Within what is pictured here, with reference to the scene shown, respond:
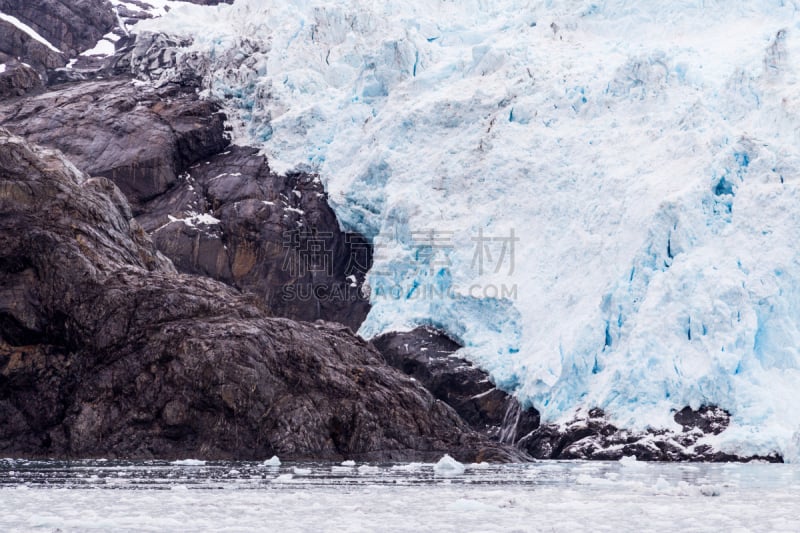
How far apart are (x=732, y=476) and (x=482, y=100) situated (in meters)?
21.0

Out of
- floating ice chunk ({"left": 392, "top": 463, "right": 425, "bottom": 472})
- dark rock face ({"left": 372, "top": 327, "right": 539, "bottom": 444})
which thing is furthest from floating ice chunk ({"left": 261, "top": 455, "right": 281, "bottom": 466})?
dark rock face ({"left": 372, "top": 327, "right": 539, "bottom": 444})

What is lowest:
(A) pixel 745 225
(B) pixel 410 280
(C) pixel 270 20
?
(B) pixel 410 280

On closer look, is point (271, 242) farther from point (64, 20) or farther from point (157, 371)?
point (64, 20)

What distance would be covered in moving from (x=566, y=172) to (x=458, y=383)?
8411 millimetres

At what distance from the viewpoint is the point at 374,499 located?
44.4 feet

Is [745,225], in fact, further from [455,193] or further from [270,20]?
[270,20]

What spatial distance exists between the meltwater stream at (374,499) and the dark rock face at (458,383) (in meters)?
10.4

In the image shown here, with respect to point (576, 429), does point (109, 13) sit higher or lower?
higher

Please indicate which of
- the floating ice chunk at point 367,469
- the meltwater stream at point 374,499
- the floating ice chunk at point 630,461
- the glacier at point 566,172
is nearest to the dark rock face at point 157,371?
the floating ice chunk at point 367,469

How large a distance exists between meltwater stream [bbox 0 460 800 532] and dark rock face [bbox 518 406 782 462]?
5829 millimetres

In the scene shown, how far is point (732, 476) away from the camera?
19.7 m

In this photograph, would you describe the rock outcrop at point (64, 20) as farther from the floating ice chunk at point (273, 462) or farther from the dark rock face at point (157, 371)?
the floating ice chunk at point (273, 462)

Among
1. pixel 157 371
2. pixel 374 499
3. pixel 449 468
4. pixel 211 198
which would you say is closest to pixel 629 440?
pixel 449 468

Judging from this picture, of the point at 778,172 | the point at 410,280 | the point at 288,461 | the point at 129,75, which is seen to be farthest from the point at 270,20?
the point at 288,461
